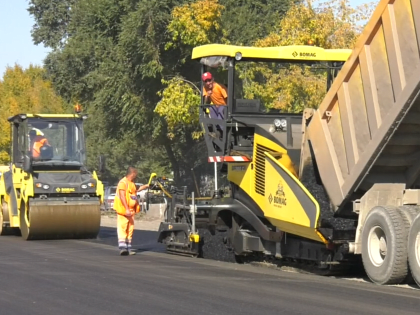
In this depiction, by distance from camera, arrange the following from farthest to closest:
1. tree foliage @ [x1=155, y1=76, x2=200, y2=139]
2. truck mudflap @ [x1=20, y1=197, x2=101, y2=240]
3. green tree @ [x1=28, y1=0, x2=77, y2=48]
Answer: green tree @ [x1=28, y1=0, x2=77, y2=48]
tree foliage @ [x1=155, y1=76, x2=200, y2=139]
truck mudflap @ [x1=20, y1=197, x2=101, y2=240]

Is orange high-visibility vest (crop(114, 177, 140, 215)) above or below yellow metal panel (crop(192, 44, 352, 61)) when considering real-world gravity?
below

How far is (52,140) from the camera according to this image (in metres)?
17.9

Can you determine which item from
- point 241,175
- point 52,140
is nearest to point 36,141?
point 52,140

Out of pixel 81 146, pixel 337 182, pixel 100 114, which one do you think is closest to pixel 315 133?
pixel 337 182

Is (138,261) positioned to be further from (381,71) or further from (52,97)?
(52,97)

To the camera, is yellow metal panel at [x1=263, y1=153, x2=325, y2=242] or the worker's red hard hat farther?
the worker's red hard hat

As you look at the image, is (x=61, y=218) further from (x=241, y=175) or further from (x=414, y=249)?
(x=414, y=249)

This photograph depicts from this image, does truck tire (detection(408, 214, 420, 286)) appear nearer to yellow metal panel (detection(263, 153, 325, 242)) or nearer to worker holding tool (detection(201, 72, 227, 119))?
yellow metal panel (detection(263, 153, 325, 242))

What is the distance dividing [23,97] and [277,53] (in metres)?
42.0

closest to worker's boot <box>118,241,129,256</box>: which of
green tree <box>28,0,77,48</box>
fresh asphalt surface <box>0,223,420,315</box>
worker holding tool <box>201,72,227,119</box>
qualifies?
fresh asphalt surface <box>0,223,420,315</box>

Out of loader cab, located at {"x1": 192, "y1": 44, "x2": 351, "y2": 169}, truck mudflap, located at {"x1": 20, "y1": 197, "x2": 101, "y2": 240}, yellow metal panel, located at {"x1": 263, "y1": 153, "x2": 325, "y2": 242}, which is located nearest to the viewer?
yellow metal panel, located at {"x1": 263, "y1": 153, "x2": 325, "y2": 242}

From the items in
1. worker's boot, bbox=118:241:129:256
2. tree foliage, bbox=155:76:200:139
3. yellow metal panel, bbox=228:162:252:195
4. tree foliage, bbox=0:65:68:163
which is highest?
tree foliage, bbox=0:65:68:163

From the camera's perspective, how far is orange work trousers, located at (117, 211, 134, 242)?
13.8 metres

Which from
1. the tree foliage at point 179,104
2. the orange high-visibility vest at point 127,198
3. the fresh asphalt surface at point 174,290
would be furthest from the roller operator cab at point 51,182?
the tree foliage at point 179,104
